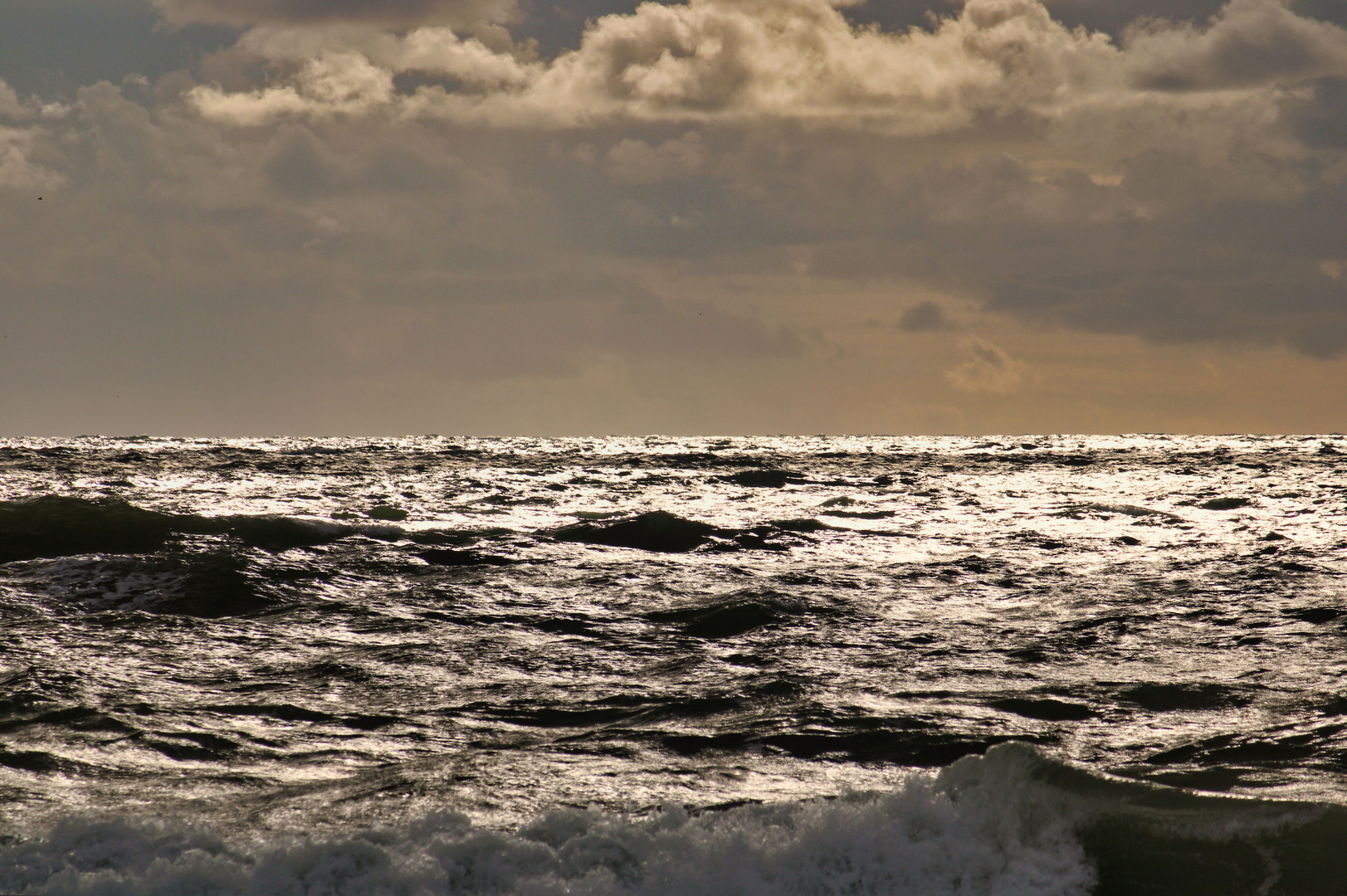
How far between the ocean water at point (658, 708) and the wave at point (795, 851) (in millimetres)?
17

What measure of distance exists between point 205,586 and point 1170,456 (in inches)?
2591

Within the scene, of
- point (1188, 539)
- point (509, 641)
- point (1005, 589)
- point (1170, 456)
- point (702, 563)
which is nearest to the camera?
point (509, 641)

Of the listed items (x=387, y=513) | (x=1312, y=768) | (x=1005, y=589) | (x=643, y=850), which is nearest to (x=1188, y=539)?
(x=1005, y=589)

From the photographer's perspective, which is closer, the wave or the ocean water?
the wave

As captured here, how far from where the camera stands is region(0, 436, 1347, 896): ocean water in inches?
207

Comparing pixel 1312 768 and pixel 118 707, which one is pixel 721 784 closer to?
pixel 1312 768

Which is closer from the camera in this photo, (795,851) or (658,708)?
(795,851)

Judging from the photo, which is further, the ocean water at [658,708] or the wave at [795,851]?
the ocean water at [658,708]

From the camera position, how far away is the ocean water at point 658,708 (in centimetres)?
526

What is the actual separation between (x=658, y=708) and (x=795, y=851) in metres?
3.26

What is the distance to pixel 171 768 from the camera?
6723 mm

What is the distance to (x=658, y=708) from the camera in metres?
8.43

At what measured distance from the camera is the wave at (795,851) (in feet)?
16.4

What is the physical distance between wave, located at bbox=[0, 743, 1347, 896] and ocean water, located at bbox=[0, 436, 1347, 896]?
17 mm
